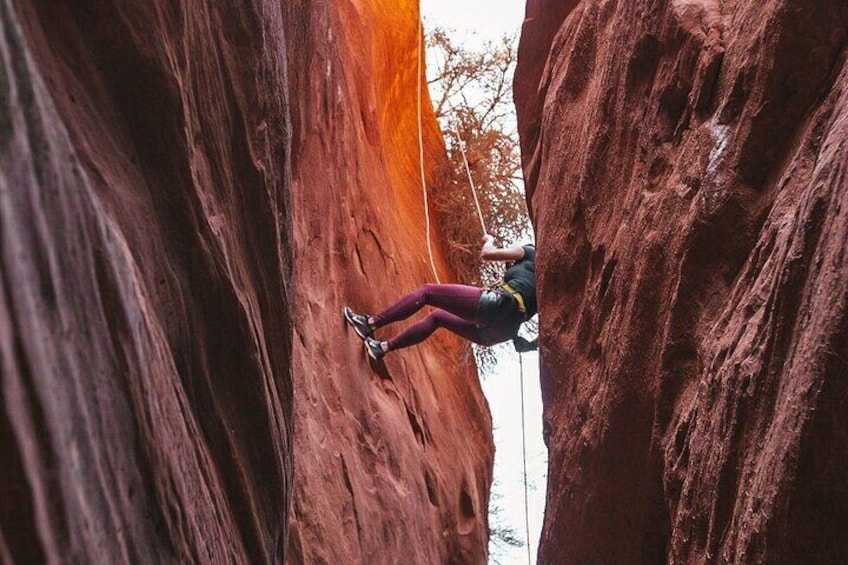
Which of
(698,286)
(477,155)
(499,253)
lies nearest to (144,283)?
(698,286)

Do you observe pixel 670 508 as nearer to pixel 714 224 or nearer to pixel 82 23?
pixel 714 224

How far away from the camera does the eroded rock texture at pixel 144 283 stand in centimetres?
156

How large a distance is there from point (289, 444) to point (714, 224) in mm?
1867

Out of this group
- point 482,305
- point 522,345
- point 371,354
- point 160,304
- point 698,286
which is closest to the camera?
point 160,304

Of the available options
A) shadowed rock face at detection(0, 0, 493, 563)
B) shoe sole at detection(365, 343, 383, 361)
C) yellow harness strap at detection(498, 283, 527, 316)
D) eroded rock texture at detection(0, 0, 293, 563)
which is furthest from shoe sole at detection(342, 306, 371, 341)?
eroded rock texture at detection(0, 0, 293, 563)

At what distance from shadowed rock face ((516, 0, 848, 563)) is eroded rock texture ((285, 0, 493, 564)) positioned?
1.50 meters

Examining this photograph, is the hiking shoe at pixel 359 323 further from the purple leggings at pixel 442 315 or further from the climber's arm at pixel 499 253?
the climber's arm at pixel 499 253

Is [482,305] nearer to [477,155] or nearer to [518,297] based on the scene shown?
[518,297]

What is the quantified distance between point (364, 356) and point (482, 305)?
112cm

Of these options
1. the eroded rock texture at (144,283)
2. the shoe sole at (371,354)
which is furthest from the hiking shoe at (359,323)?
the eroded rock texture at (144,283)

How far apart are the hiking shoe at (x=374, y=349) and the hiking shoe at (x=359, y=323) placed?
6 centimetres

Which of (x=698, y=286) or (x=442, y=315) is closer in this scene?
(x=698, y=286)

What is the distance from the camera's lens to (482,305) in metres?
7.70

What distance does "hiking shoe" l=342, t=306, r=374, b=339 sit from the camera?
717 cm
